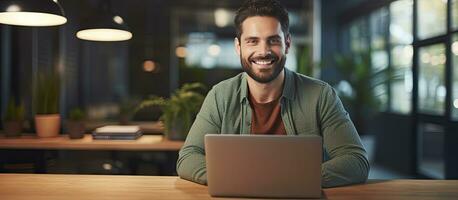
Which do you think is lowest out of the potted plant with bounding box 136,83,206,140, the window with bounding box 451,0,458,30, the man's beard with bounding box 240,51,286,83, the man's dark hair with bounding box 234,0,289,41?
the potted plant with bounding box 136,83,206,140

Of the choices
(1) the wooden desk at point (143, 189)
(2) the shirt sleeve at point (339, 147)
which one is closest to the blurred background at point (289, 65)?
(1) the wooden desk at point (143, 189)

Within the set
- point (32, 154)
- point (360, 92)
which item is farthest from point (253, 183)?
point (360, 92)

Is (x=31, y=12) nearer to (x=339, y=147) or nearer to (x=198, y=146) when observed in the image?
(x=198, y=146)

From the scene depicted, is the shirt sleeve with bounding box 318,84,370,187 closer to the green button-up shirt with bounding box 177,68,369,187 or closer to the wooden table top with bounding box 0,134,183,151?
the green button-up shirt with bounding box 177,68,369,187

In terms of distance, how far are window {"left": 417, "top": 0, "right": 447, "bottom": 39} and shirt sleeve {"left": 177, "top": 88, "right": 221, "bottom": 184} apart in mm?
3640

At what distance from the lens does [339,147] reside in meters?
1.65

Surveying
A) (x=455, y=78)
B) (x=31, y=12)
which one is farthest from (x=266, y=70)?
(x=455, y=78)

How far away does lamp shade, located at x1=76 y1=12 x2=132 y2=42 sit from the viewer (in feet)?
10.1

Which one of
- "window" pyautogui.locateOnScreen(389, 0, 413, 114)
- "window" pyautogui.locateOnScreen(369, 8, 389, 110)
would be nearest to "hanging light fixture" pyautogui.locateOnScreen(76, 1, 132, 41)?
"window" pyautogui.locateOnScreen(389, 0, 413, 114)

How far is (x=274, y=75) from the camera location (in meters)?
1.82

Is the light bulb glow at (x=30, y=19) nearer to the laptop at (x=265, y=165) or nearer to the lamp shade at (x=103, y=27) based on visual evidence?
the lamp shade at (x=103, y=27)

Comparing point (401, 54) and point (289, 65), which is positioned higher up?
point (401, 54)

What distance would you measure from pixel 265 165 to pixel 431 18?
436 cm

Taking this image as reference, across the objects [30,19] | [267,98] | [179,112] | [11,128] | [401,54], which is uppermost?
[401,54]
